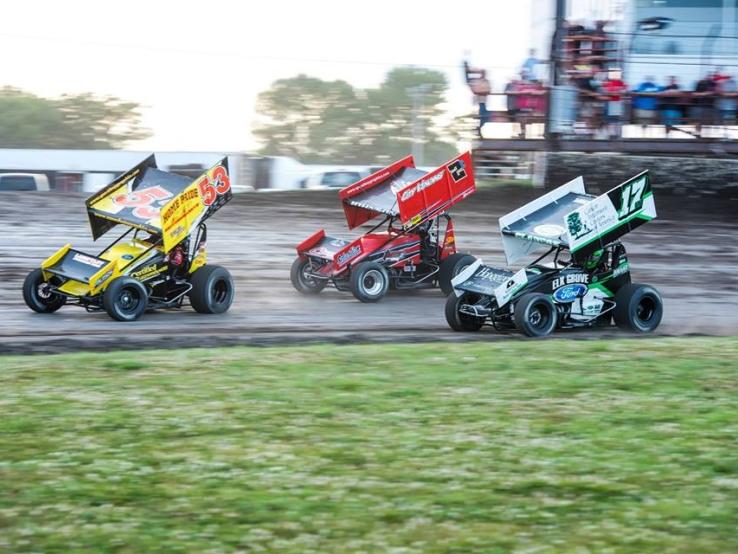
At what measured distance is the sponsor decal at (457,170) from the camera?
16.2 m

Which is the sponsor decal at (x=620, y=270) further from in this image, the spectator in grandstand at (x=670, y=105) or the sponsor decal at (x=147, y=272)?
the spectator in grandstand at (x=670, y=105)

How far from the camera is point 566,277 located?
41.4 feet

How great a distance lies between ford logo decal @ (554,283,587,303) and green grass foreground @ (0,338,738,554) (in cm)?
416

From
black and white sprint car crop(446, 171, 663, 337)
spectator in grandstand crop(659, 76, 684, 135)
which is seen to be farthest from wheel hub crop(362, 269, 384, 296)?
spectator in grandstand crop(659, 76, 684, 135)

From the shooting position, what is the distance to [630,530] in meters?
5.00

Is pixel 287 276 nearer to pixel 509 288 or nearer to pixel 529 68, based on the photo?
pixel 509 288

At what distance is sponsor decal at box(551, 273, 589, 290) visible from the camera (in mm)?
12555

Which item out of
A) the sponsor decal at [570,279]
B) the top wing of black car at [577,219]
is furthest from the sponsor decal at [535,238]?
the sponsor decal at [570,279]

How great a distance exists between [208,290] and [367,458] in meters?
8.42

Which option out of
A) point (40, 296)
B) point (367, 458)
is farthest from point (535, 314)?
point (367, 458)

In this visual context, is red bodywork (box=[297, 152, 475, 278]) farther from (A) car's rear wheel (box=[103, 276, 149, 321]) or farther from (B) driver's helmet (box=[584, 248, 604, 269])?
(B) driver's helmet (box=[584, 248, 604, 269])

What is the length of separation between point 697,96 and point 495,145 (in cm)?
460

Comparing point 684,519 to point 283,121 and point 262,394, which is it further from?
point 283,121

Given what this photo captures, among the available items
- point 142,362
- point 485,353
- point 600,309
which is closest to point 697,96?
point 600,309
